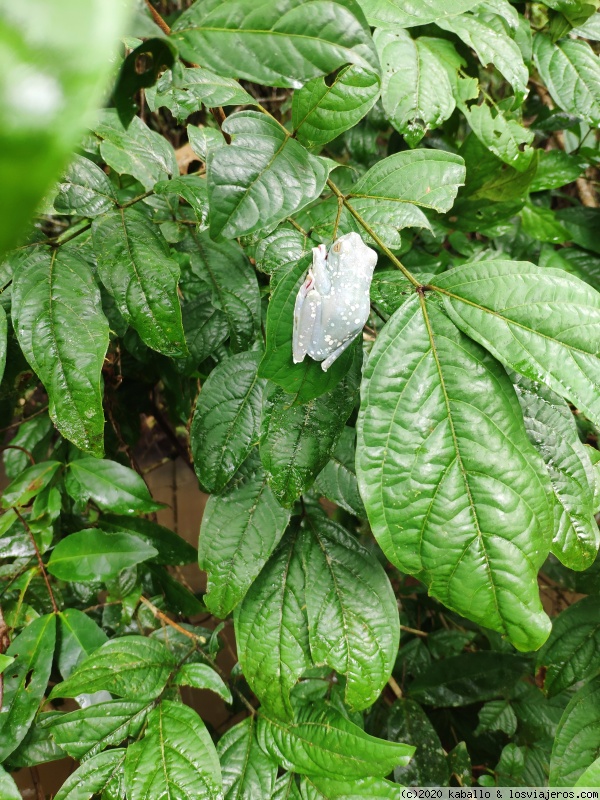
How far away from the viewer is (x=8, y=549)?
87 cm

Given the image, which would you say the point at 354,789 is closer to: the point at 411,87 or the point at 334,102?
the point at 334,102

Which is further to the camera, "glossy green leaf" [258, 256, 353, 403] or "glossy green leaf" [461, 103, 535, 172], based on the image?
"glossy green leaf" [461, 103, 535, 172]

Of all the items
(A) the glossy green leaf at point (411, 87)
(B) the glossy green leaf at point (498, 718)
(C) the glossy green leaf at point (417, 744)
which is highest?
(A) the glossy green leaf at point (411, 87)

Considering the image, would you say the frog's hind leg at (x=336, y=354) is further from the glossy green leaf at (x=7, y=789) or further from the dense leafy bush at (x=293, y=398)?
the glossy green leaf at (x=7, y=789)

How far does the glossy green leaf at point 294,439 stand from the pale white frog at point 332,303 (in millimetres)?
62

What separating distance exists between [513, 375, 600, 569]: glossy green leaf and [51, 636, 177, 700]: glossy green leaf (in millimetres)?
540

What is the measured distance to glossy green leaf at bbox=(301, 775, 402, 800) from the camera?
665 millimetres

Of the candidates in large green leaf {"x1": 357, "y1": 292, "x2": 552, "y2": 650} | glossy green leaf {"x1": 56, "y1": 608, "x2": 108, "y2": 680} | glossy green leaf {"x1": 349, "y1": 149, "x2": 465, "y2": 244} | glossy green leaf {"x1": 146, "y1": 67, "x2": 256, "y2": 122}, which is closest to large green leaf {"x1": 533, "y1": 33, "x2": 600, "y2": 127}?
glossy green leaf {"x1": 349, "y1": 149, "x2": 465, "y2": 244}

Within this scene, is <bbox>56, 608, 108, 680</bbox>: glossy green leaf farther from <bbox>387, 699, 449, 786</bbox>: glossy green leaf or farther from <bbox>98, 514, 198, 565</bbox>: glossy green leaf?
<bbox>387, 699, 449, 786</bbox>: glossy green leaf

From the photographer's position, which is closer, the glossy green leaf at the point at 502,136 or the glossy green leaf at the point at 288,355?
the glossy green leaf at the point at 288,355

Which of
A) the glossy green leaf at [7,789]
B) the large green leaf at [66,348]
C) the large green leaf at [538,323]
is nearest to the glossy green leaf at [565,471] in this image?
the large green leaf at [538,323]

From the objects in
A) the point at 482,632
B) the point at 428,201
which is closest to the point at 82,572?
the point at 428,201

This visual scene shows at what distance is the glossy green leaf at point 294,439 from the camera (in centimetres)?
55

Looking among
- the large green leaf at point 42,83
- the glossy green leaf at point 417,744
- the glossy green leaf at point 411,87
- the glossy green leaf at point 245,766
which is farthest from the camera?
the glossy green leaf at point 417,744
